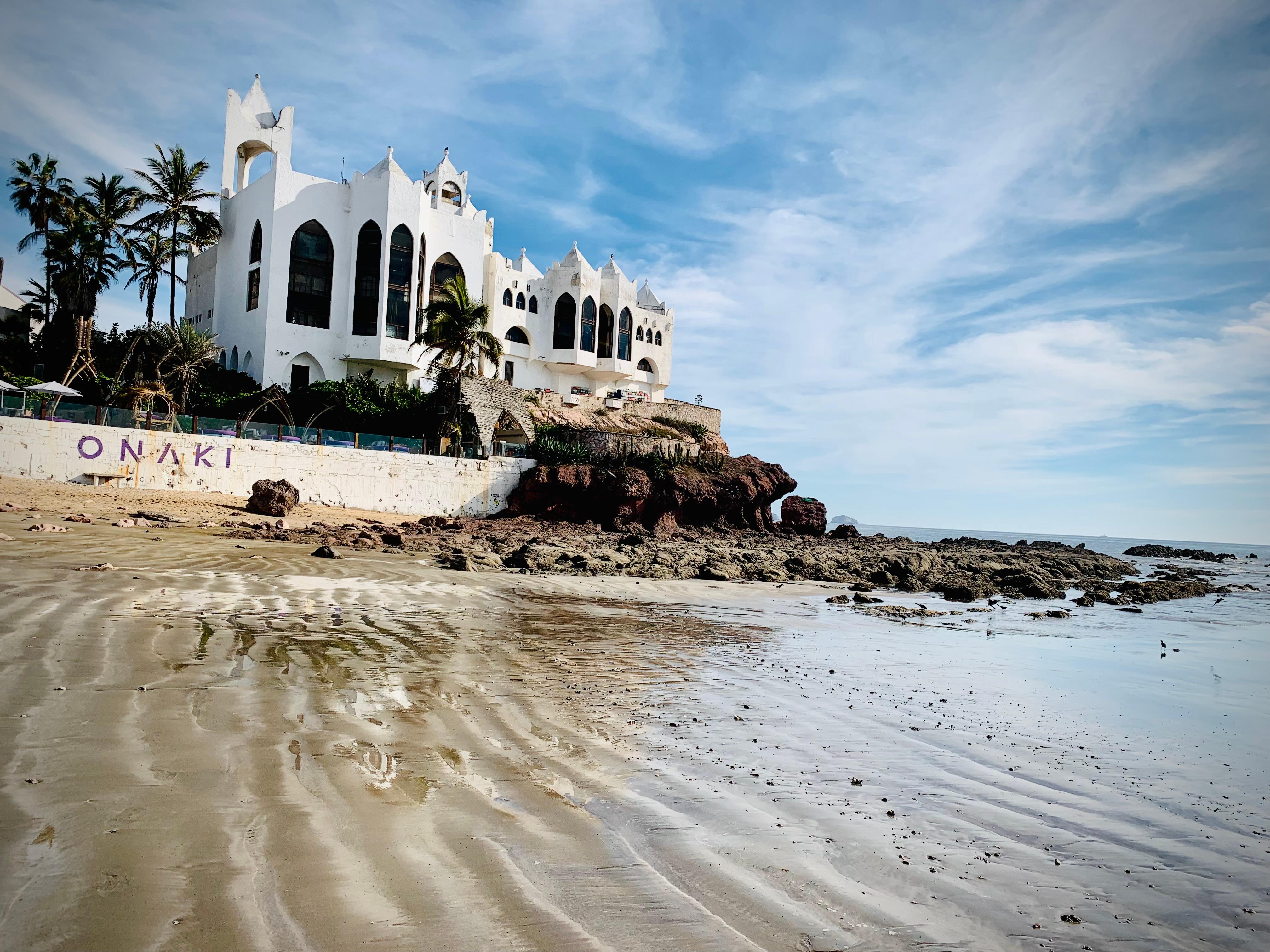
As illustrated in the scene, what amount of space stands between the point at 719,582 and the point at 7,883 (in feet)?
55.4


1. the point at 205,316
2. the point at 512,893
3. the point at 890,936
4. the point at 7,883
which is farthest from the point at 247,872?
the point at 205,316

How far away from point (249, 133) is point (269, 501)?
33.9 metres

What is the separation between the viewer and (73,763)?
3844 mm

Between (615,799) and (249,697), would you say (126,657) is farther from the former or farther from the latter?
(615,799)

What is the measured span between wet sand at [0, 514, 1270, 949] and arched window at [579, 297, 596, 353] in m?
47.5

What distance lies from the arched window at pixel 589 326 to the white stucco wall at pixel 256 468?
24.9 metres

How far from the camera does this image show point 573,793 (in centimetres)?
419

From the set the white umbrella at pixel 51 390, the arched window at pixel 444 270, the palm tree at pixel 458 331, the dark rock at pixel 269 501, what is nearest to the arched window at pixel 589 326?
the arched window at pixel 444 270

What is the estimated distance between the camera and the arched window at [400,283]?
41.8m

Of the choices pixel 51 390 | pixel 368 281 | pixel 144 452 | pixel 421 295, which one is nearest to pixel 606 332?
pixel 421 295

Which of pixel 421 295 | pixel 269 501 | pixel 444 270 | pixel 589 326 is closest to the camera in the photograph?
pixel 269 501

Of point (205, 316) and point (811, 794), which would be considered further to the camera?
point (205, 316)

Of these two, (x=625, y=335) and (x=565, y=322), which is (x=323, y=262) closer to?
(x=565, y=322)

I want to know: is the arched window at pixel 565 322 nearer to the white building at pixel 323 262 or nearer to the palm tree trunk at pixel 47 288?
the white building at pixel 323 262
